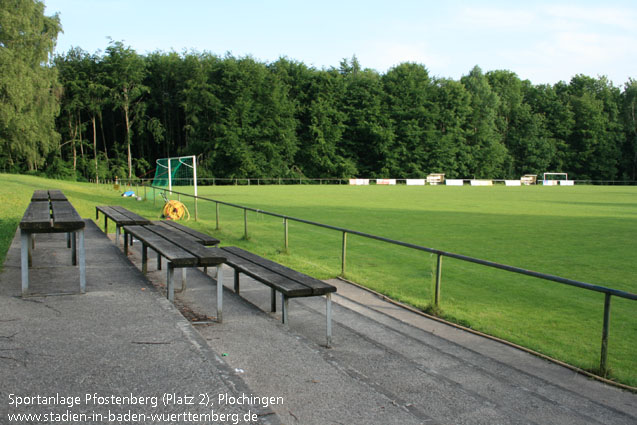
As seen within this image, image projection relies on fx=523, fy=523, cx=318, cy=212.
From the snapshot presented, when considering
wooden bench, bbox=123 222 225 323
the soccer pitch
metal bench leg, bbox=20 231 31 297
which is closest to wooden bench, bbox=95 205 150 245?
wooden bench, bbox=123 222 225 323

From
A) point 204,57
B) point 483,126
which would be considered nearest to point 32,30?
point 204,57

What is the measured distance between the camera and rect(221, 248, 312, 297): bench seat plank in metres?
4.63

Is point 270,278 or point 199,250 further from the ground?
point 199,250

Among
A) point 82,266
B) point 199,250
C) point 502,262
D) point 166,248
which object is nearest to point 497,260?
point 502,262

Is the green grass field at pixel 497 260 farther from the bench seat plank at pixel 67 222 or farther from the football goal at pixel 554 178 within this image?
the football goal at pixel 554 178

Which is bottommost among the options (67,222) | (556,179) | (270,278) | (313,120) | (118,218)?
(556,179)

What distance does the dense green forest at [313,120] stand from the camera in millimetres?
59000

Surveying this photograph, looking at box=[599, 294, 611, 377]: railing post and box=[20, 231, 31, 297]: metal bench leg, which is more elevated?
box=[20, 231, 31, 297]: metal bench leg

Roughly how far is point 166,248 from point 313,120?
66.5 m

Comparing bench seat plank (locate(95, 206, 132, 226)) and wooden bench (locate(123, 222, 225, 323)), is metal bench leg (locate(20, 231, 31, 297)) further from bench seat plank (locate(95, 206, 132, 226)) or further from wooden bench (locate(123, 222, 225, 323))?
bench seat plank (locate(95, 206, 132, 226))

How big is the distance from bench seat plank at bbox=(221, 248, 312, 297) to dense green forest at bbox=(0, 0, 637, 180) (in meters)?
38.5

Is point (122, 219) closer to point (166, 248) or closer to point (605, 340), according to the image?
point (166, 248)

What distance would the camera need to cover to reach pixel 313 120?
233ft

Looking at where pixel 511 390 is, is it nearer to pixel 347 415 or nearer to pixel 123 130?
pixel 347 415
